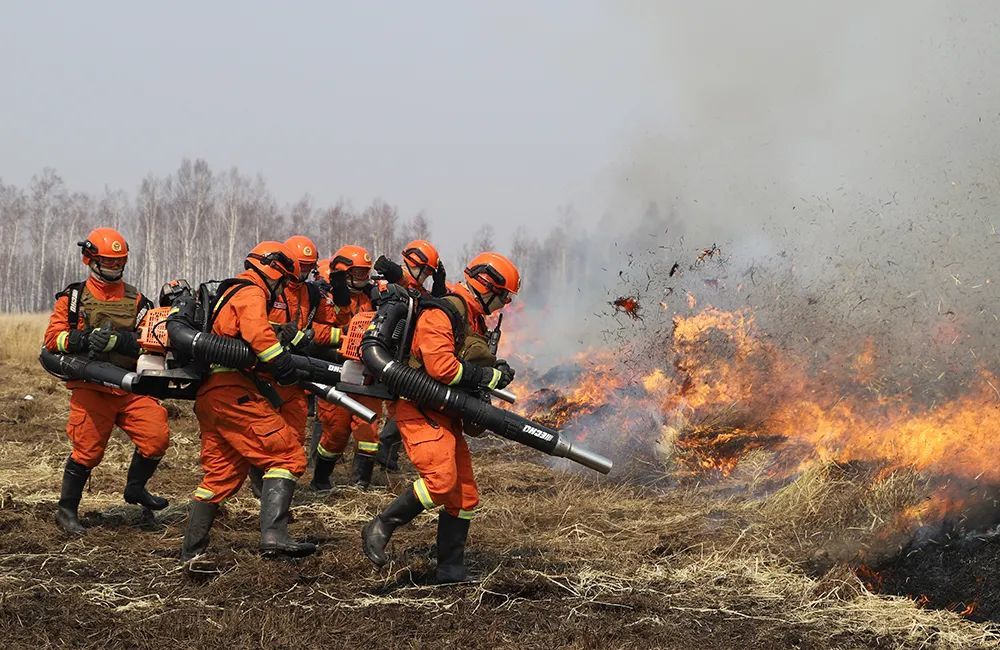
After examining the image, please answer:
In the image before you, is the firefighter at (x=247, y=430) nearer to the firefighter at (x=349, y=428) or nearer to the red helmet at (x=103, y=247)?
the red helmet at (x=103, y=247)

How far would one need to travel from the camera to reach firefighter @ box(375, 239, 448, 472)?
27.1 feet

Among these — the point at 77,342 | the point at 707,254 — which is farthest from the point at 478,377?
the point at 707,254

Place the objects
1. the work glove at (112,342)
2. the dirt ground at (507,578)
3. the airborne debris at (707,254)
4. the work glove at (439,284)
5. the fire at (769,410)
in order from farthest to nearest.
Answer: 1. the airborne debris at (707,254)
2. the work glove at (439,284)
3. the fire at (769,410)
4. the work glove at (112,342)
5. the dirt ground at (507,578)

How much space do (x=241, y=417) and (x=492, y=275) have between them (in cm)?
181

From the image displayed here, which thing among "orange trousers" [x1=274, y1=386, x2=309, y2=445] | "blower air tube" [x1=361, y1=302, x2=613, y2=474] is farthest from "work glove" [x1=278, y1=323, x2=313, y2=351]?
"blower air tube" [x1=361, y1=302, x2=613, y2=474]

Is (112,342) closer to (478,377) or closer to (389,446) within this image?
(478,377)

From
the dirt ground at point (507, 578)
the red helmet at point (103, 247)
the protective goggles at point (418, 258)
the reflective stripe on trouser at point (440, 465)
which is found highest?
the protective goggles at point (418, 258)

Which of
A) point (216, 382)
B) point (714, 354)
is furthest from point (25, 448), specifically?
point (714, 354)

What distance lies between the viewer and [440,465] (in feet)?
17.6

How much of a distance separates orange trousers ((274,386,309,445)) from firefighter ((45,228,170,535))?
3.89ft

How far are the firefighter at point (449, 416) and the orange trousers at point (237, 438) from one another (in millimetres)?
759

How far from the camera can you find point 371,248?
48969 mm

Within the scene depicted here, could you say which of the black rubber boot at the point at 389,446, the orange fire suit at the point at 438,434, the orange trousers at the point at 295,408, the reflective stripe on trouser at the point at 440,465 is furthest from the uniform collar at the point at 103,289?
the black rubber boot at the point at 389,446

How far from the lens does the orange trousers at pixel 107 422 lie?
6988 millimetres
